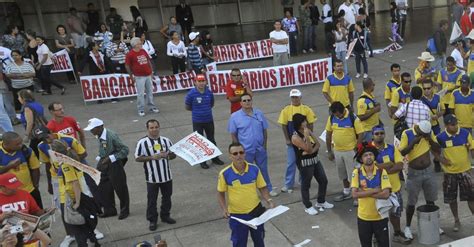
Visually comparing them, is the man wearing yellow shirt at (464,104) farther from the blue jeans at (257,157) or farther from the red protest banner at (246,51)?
the red protest banner at (246,51)

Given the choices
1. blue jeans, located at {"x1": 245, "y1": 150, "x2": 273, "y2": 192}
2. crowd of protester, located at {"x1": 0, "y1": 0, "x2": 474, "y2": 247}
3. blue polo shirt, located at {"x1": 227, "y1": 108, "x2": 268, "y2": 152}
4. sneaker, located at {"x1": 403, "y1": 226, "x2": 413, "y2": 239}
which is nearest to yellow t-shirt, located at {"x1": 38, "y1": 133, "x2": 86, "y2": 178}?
crowd of protester, located at {"x1": 0, "y1": 0, "x2": 474, "y2": 247}

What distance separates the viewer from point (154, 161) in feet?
23.9

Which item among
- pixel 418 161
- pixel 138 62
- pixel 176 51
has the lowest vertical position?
pixel 418 161

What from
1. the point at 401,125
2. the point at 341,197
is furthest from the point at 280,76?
the point at 341,197

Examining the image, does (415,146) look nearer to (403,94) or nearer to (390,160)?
(390,160)

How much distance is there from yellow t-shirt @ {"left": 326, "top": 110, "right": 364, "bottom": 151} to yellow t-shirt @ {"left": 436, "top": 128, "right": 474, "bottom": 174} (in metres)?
1.23

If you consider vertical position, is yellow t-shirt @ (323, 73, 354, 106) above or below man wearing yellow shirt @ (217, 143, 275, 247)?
above

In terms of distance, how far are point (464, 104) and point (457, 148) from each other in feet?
6.54

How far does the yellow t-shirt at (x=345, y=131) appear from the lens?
7668 millimetres

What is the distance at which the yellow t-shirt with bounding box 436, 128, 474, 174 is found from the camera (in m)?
6.77

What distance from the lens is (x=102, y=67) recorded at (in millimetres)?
14898

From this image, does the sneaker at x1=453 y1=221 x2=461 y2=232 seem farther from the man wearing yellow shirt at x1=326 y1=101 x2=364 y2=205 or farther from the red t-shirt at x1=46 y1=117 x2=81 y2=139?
the red t-shirt at x1=46 y1=117 x2=81 y2=139

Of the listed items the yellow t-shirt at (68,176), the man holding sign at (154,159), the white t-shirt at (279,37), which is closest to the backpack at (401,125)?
the man holding sign at (154,159)

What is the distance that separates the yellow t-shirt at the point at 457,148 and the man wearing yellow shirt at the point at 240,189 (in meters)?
2.45
